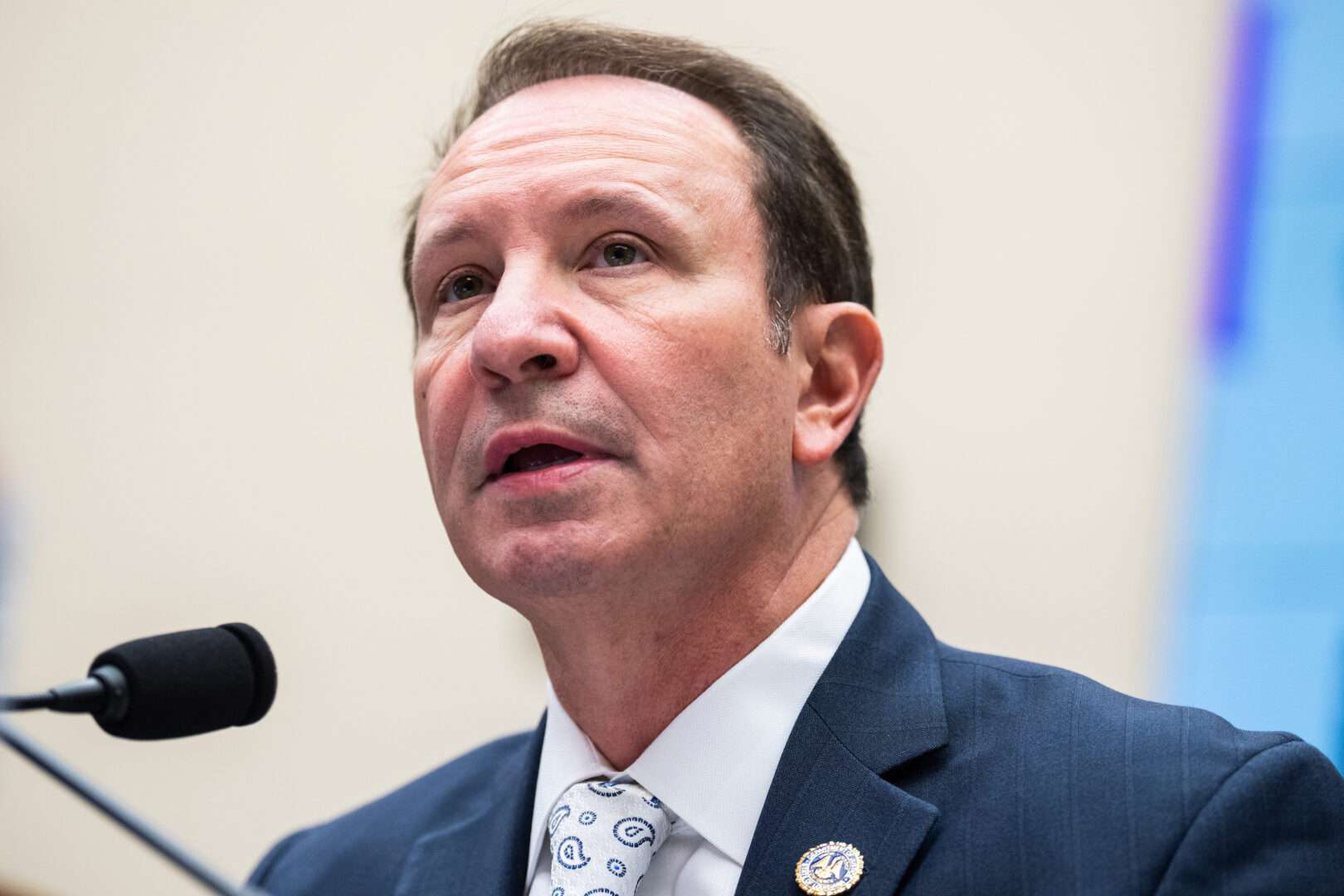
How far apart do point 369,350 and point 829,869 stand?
91.0 inches

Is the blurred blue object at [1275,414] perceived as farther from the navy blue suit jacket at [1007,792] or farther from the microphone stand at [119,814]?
the microphone stand at [119,814]

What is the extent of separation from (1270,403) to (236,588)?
2.35 m

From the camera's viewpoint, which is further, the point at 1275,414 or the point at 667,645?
the point at 1275,414

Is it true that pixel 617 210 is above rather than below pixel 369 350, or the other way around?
above

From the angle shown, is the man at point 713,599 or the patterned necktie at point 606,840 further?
the patterned necktie at point 606,840

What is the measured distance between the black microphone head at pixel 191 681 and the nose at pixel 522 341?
0.46m

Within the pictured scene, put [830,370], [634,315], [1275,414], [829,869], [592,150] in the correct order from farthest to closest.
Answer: [1275,414] → [830,370] → [592,150] → [634,315] → [829,869]

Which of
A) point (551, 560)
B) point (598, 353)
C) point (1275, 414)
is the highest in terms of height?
point (598, 353)

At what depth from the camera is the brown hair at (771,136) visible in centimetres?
210

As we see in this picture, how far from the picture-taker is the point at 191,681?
141 cm

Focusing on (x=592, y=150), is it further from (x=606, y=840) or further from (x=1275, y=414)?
(x=1275, y=414)

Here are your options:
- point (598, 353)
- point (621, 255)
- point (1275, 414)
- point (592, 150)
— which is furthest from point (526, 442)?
point (1275, 414)

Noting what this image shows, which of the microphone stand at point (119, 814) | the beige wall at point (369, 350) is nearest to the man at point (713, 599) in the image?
the microphone stand at point (119, 814)

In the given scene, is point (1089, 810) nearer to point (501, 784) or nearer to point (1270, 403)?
point (501, 784)
